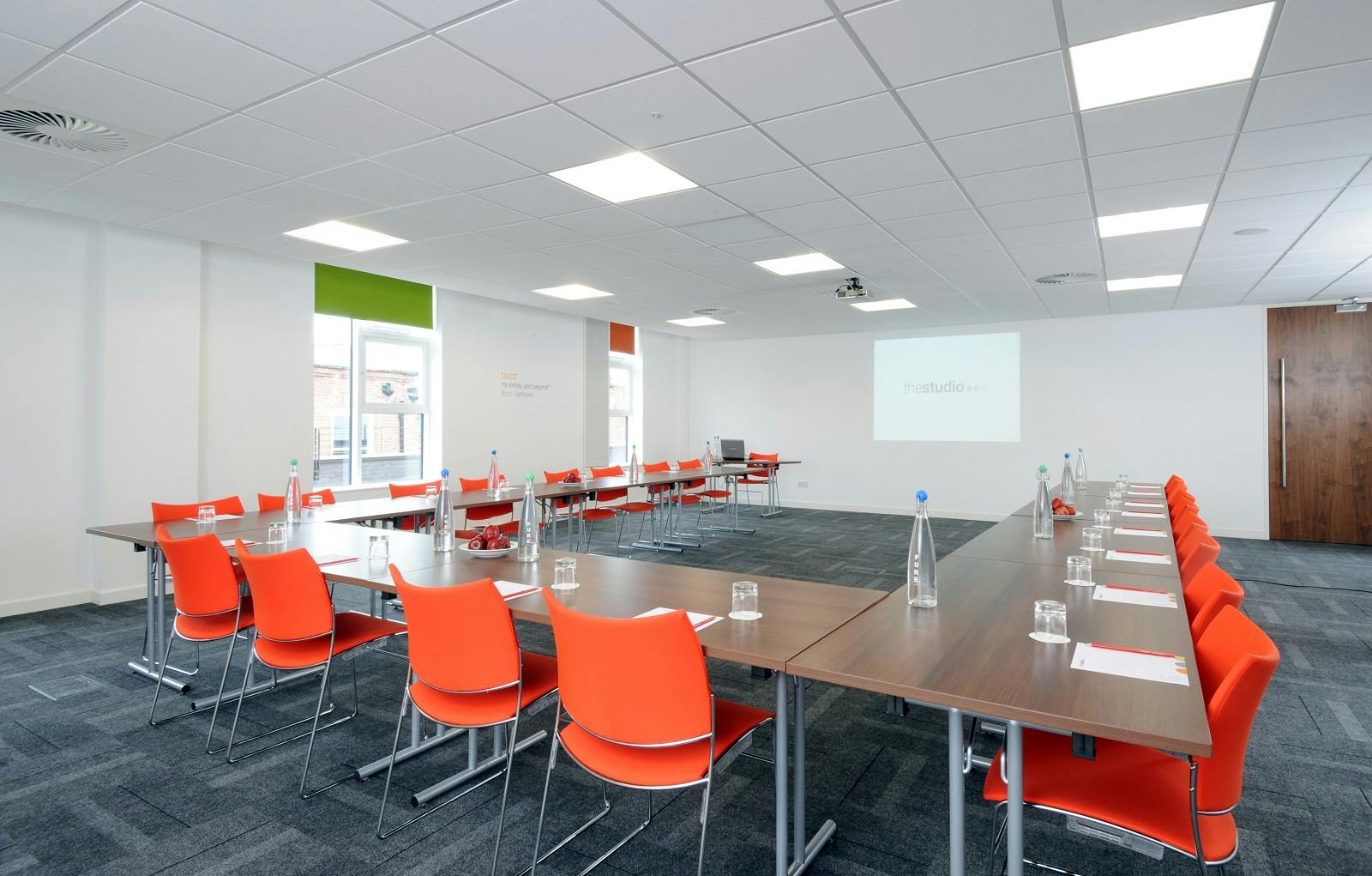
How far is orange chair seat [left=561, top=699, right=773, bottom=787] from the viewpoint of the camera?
1786 millimetres

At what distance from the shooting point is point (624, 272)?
661 cm

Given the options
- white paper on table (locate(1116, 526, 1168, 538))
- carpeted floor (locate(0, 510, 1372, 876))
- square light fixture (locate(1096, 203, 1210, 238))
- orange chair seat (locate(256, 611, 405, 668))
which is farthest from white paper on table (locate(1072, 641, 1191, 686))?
square light fixture (locate(1096, 203, 1210, 238))

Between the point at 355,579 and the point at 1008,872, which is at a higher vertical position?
the point at 355,579

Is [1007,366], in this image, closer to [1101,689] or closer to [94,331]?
[1101,689]

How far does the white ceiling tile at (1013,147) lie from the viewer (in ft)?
10.9

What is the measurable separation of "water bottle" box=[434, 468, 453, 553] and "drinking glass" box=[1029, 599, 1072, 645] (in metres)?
2.48

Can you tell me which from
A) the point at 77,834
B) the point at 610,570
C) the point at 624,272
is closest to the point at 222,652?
the point at 77,834

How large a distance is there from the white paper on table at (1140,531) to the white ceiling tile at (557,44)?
3399 mm

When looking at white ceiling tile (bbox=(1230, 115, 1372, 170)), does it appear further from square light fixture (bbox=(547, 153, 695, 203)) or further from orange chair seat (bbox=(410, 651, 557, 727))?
orange chair seat (bbox=(410, 651, 557, 727))

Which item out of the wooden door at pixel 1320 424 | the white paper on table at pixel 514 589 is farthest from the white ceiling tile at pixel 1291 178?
the wooden door at pixel 1320 424

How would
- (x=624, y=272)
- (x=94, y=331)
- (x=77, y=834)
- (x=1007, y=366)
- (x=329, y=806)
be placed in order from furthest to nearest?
1. (x=1007, y=366)
2. (x=624, y=272)
3. (x=94, y=331)
4. (x=329, y=806)
5. (x=77, y=834)

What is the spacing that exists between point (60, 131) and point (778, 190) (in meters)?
3.71

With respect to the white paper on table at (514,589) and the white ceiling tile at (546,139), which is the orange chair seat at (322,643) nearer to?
the white paper on table at (514,589)

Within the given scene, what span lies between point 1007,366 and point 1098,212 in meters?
5.26
